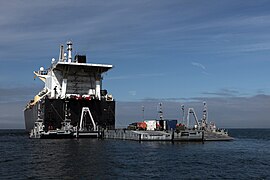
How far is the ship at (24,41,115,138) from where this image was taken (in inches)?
3626

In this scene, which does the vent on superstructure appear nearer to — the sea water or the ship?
the ship

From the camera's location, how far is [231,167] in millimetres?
45094

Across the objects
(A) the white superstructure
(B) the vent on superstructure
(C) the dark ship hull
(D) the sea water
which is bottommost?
(D) the sea water

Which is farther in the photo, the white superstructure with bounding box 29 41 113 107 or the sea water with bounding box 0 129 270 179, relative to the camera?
the white superstructure with bounding box 29 41 113 107

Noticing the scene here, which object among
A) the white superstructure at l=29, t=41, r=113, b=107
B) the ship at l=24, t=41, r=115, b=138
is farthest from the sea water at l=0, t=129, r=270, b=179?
the white superstructure at l=29, t=41, r=113, b=107

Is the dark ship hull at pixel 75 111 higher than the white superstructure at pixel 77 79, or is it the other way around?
the white superstructure at pixel 77 79

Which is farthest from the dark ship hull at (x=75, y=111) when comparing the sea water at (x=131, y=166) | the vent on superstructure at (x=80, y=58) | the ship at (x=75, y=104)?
the sea water at (x=131, y=166)

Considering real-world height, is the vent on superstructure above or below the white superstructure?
above

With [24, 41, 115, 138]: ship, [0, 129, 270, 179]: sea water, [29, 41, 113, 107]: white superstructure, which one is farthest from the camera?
[29, 41, 113, 107]: white superstructure

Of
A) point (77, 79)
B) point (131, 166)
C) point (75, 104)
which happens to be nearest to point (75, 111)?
point (75, 104)

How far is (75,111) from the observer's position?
94812 millimetres

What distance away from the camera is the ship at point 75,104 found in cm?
9209

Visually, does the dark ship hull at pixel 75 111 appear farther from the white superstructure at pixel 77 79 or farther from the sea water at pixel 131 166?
the sea water at pixel 131 166

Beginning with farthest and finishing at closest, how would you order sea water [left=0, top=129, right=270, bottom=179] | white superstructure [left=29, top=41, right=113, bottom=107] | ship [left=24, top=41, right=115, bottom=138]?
white superstructure [left=29, top=41, right=113, bottom=107]
ship [left=24, top=41, right=115, bottom=138]
sea water [left=0, top=129, right=270, bottom=179]
